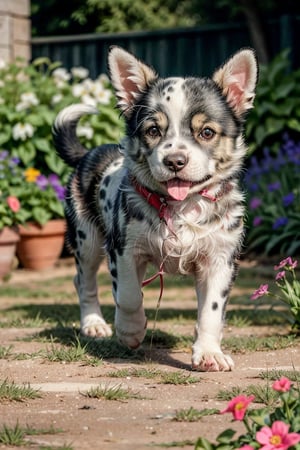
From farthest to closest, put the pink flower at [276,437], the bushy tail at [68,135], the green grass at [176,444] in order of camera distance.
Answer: the bushy tail at [68,135]
the green grass at [176,444]
the pink flower at [276,437]

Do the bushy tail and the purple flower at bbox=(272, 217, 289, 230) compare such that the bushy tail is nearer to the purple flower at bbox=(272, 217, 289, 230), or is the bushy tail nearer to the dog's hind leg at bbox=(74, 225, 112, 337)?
the dog's hind leg at bbox=(74, 225, 112, 337)

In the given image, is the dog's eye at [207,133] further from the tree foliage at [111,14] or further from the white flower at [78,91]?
the tree foliage at [111,14]

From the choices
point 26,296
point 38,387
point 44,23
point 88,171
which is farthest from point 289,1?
point 38,387

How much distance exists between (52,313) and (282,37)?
6.84m

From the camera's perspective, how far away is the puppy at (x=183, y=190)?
4.55 m

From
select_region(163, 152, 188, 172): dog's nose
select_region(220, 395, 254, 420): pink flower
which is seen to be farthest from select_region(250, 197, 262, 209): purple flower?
select_region(220, 395, 254, 420): pink flower

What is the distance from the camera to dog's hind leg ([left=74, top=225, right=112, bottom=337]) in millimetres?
5879

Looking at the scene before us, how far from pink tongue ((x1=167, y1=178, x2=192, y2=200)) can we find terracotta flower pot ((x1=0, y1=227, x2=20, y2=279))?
4658mm

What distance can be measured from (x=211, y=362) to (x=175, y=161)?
1.03 m

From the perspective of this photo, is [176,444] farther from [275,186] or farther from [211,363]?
[275,186]

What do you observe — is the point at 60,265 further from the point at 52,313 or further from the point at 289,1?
the point at 289,1

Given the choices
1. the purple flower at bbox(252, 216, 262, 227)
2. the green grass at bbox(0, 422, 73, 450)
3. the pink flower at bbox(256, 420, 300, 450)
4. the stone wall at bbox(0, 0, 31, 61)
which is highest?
the stone wall at bbox(0, 0, 31, 61)

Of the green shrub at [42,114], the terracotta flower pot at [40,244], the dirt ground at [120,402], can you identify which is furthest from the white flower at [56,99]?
the dirt ground at [120,402]

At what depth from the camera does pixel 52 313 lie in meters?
6.91
